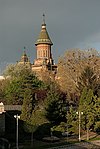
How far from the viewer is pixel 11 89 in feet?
194

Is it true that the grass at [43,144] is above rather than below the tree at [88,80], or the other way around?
below

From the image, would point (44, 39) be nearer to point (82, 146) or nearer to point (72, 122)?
point (72, 122)

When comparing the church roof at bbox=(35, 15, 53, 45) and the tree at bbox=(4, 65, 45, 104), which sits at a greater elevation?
the church roof at bbox=(35, 15, 53, 45)

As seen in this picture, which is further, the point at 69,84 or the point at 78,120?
the point at 69,84

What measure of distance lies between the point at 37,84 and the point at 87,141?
26.8 metres

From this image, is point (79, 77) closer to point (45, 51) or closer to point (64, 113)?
point (64, 113)

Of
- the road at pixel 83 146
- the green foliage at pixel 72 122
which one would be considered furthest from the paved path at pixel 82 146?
the green foliage at pixel 72 122

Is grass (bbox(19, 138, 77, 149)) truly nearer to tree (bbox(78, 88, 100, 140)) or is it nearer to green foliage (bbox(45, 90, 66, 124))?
tree (bbox(78, 88, 100, 140))

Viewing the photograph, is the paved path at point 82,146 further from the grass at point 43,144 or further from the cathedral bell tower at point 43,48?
the cathedral bell tower at point 43,48

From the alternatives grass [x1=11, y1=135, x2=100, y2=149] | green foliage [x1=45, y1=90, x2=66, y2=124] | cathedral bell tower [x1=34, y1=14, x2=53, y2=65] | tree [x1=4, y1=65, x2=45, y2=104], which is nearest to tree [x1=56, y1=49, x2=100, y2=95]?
tree [x1=4, y1=65, x2=45, y2=104]

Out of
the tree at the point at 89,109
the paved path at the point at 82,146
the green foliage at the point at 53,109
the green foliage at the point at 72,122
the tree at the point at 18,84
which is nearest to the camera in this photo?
the paved path at the point at 82,146

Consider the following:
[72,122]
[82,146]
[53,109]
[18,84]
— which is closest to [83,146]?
[82,146]

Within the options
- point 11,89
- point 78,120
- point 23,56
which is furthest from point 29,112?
point 23,56

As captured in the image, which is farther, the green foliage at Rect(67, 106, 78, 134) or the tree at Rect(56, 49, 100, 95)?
the tree at Rect(56, 49, 100, 95)
